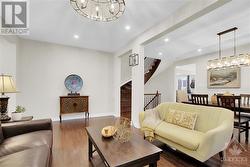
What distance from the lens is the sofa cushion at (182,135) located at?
2061 millimetres

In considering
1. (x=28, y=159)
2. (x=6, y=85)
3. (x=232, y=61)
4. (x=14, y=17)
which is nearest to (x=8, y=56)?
(x=14, y=17)

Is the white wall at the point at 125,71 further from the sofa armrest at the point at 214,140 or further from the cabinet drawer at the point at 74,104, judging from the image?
the sofa armrest at the point at 214,140

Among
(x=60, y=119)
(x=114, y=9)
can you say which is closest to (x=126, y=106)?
(x=60, y=119)

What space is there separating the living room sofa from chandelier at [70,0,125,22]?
1882mm

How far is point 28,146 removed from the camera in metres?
1.76

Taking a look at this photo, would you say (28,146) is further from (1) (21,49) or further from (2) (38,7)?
(1) (21,49)

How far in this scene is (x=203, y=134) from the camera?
2.23 m

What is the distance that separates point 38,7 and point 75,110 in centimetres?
318

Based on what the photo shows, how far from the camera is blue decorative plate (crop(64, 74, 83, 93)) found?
5.09 meters

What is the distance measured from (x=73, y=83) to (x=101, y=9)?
3.34 meters

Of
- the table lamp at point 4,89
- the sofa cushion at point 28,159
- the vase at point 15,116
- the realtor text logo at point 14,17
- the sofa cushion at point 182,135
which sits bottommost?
the sofa cushion at point 182,135

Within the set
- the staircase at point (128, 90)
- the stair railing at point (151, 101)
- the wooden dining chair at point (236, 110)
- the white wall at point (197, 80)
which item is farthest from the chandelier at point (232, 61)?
the staircase at point (128, 90)

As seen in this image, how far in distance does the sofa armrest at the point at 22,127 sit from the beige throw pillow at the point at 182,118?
2317 mm

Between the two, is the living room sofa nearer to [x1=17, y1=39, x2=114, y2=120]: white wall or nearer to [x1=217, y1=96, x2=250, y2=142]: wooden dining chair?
[x1=17, y1=39, x2=114, y2=120]: white wall
